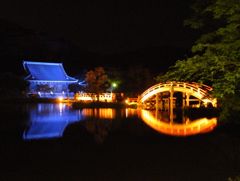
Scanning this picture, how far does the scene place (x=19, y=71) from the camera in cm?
4903

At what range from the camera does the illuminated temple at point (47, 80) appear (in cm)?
4334

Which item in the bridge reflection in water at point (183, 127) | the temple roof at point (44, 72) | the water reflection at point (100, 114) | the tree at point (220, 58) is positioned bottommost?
the bridge reflection in water at point (183, 127)

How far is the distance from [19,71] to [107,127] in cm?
3426

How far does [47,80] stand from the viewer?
45438 millimetres

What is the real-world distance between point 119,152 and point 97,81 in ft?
92.3

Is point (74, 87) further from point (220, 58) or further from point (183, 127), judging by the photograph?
point (220, 58)

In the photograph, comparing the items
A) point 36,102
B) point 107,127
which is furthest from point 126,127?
point 36,102

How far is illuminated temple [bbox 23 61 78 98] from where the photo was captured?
4334 centimetres

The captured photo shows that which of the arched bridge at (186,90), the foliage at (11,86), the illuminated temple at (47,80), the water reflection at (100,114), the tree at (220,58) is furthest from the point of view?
the illuminated temple at (47,80)

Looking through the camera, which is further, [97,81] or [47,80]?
[47,80]

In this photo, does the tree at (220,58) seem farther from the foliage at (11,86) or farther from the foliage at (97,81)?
the foliage at (11,86)

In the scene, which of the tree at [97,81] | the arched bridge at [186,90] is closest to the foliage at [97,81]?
the tree at [97,81]

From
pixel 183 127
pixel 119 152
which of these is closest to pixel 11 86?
pixel 183 127

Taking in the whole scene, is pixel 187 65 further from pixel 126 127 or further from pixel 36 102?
pixel 36 102
